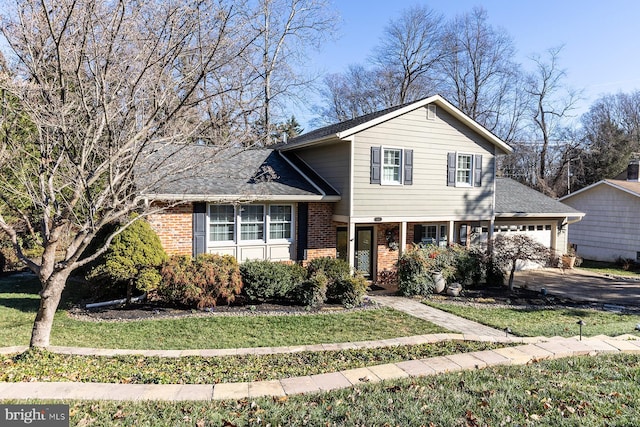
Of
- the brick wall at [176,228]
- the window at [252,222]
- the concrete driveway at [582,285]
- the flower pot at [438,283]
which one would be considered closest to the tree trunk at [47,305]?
the brick wall at [176,228]

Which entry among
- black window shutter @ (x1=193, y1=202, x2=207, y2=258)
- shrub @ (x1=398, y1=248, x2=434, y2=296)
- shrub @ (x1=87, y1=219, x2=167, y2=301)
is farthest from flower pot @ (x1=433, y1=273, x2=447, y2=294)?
shrub @ (x1=87, y1=219, x2=167, y2=301)

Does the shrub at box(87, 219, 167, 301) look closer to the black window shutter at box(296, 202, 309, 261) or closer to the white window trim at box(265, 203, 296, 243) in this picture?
the white window trim at box(265, 203, 296, 243)

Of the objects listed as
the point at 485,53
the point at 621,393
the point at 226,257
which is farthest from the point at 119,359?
the point at 485,53

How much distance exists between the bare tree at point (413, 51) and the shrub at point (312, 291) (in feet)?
77.2

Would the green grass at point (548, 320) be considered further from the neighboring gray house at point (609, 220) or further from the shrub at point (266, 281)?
the neighboring gray house at point (609, 220)

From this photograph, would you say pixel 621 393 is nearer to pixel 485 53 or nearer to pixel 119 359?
pixel 119 359

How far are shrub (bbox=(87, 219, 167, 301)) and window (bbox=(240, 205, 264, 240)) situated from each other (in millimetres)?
2775

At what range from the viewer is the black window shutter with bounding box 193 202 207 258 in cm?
1095

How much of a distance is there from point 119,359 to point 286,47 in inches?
364

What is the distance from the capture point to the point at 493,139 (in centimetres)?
1441

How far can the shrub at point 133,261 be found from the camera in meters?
8.90

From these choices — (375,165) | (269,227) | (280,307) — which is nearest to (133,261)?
(280,307)

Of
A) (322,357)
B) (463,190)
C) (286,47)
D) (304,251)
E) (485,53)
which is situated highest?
(485,53)

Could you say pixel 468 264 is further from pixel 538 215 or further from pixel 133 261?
pixel 133 261
